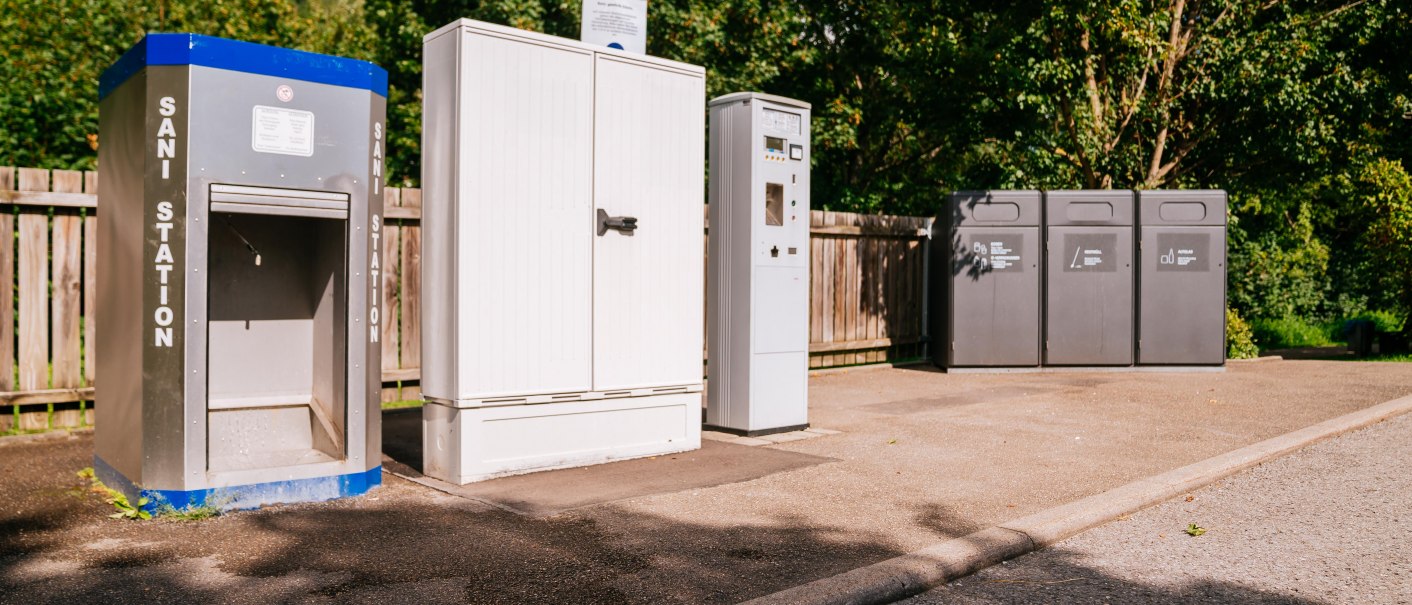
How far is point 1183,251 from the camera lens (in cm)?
1217

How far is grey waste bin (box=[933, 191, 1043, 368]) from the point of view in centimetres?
1209

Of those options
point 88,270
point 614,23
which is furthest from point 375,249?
point 88,270

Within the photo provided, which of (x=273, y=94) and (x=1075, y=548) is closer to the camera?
(x=1075, y=548)

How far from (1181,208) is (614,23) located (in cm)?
783

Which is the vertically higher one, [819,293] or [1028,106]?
[1028,106]

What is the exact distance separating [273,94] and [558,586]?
301 centimetres

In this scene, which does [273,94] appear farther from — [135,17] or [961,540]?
[135,17]

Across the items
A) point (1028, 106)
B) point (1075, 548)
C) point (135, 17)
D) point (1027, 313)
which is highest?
point (135, 17)

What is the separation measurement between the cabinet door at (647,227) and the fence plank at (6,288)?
13.5ft

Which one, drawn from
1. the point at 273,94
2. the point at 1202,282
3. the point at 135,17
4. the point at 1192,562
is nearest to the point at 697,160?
the point at 273,94

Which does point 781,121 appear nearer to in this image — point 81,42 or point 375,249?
point 375,249

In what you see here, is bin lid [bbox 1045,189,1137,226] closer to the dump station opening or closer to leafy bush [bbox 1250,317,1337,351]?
leafy bush [bbox 1250,317,1337,351]

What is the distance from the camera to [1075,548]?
16.1 ft

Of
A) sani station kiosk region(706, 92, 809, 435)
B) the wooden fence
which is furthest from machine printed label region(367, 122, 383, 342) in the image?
sani station kiosk region(706, 92, 809, 435)
